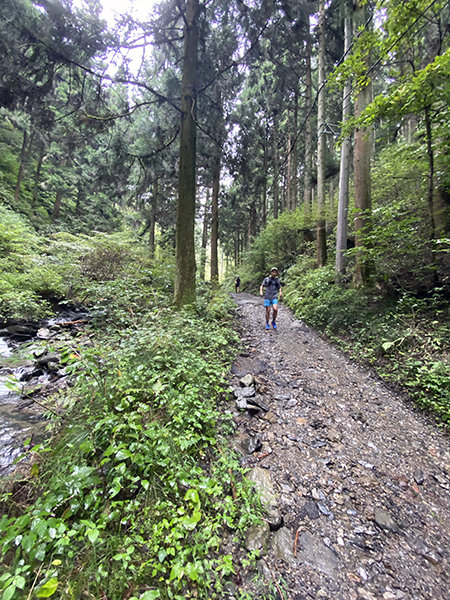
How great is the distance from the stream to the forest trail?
7.64 feet

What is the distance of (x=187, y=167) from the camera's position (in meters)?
6.38

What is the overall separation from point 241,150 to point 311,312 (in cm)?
727

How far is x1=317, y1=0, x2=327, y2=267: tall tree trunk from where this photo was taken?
30.1ft

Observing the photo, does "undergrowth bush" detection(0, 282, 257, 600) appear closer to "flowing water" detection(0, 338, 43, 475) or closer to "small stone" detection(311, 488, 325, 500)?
"small stone" detection(311, 488, 325, 500)

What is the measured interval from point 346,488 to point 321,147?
11385mm

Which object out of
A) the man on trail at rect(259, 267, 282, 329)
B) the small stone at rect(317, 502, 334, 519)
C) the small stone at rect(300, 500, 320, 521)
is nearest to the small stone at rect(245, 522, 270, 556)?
the small stone at rect(300, 500, 320, 521)

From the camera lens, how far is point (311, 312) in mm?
7523

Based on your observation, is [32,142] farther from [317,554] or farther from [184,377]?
[317,554]

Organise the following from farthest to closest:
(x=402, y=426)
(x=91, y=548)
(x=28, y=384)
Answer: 1. (x=28, y=384)
2. (x=402, y=426)
3. (x=91, y=548)

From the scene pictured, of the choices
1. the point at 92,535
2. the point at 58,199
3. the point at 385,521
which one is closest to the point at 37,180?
the point at 58,199

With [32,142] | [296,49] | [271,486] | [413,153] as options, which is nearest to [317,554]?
[271,486]

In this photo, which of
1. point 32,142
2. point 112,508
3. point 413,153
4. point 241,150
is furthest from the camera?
point 32,142

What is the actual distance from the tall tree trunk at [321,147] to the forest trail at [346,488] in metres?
7.53

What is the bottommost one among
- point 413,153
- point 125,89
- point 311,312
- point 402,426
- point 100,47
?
point 402,426
